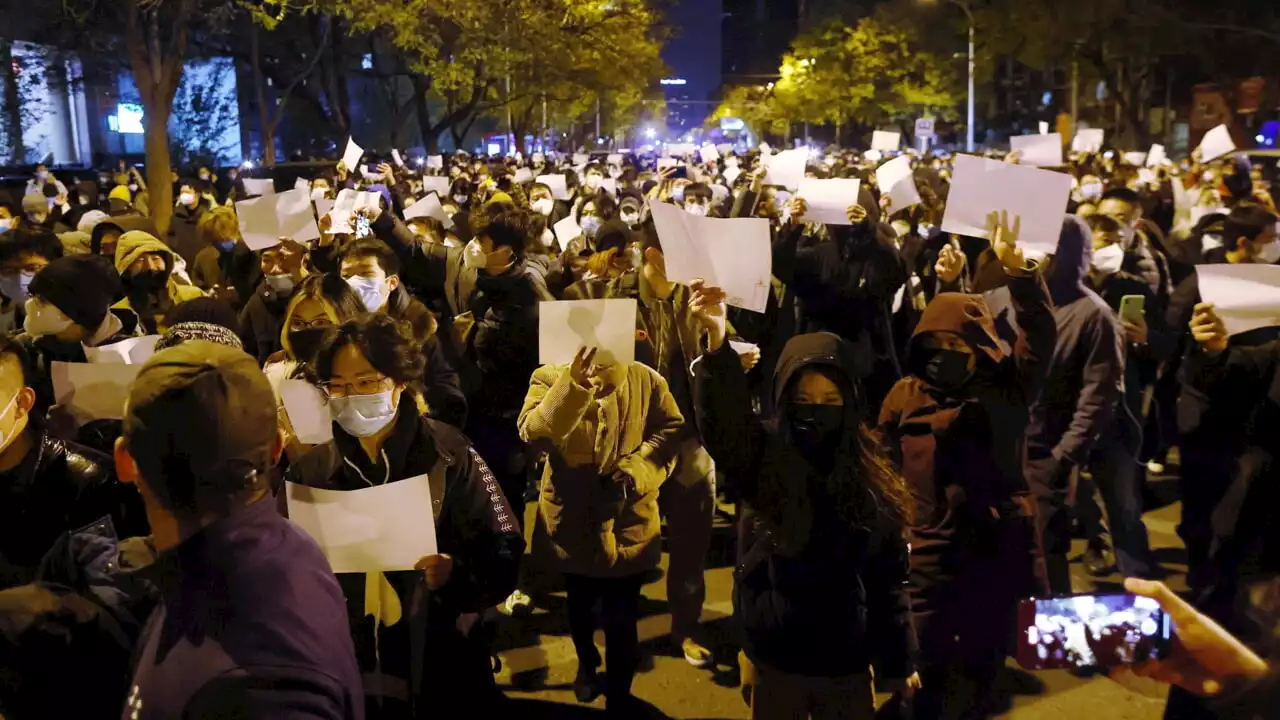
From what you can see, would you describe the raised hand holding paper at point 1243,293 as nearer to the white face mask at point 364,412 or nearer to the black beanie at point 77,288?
the white face mask at point 364,412

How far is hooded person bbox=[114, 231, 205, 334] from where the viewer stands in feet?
19.2

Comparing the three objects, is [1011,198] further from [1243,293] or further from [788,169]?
[788,169]

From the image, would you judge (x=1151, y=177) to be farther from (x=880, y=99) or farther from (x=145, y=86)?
(x=880, y=99)

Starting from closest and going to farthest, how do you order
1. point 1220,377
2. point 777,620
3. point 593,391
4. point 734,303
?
point 777,620
point 734,303
point 593,391
point 1220,377

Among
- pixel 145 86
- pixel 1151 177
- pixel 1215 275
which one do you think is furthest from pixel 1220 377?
pixel 145 86

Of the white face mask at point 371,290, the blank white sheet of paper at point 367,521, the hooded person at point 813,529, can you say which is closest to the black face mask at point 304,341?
the white face mask at point 371,290

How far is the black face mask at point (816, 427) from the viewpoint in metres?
3.19

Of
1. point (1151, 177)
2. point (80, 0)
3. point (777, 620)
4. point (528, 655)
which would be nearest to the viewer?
point (777, 620)

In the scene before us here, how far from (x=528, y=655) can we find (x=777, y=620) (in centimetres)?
244

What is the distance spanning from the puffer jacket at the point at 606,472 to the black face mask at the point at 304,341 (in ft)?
2.66

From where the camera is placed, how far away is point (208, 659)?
5.72ft

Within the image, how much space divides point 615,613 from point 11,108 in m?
34.1

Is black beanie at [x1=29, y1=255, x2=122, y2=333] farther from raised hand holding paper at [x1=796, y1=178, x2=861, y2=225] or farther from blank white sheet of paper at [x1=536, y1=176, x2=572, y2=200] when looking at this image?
blank white sheet of paper at [x1=536, y1=176, x2=572, y2=200]

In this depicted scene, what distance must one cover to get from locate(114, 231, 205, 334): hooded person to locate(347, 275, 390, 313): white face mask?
1296 mm
